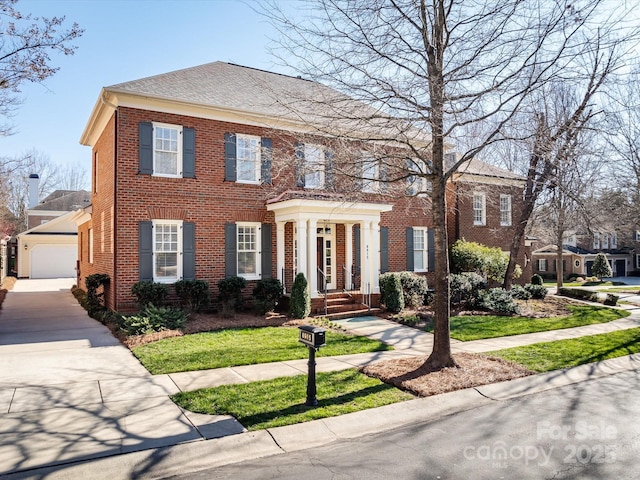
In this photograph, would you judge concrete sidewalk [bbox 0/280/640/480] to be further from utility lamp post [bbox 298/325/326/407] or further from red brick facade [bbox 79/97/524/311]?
red brick facade [bbox 79/97/524/311]

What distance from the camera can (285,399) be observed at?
21.3ft

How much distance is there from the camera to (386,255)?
56.7ft

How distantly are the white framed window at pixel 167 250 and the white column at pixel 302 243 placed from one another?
3512 millimetres

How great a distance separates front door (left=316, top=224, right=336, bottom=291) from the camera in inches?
644

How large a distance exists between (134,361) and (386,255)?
→ 10.5 metres

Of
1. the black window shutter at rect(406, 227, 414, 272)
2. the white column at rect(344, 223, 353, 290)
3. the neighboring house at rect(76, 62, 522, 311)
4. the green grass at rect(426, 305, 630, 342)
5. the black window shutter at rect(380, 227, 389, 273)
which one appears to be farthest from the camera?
the black window shutter at rect(406, 227, 414, 272)

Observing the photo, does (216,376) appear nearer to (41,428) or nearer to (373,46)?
(41,428)

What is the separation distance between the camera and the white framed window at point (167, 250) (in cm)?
1339

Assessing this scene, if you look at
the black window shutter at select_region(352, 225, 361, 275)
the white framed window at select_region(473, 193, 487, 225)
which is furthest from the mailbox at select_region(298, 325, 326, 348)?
the white framed window at select_region(473, 193, 487, 225)

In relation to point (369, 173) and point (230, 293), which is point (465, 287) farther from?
point (230, 293)

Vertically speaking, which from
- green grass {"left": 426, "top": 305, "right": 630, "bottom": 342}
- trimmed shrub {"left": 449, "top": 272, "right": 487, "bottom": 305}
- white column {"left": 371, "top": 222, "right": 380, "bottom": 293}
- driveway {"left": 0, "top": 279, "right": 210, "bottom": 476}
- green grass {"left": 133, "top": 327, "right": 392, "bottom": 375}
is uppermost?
white column {"left": 371, "top": 222, "right": 380, "bottom": 293}

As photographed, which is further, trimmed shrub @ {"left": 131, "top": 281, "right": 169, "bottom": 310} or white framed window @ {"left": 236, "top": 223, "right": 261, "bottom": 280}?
white framed window @ {"left": 236, "top": 223, "right": 261, "bottom": 280}

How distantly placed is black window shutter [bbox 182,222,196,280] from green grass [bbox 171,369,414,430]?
6.99 meters

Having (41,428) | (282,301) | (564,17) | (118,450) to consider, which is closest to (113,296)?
(282,301)
